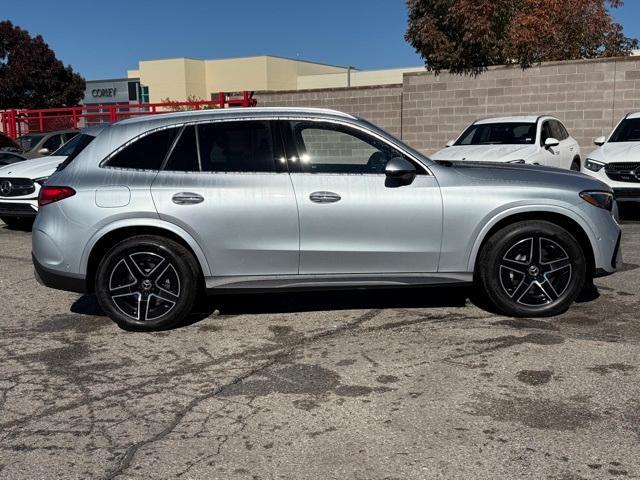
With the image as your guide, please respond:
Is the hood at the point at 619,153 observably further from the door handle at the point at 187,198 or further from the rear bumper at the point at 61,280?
the rear bumper at the point at 61,280

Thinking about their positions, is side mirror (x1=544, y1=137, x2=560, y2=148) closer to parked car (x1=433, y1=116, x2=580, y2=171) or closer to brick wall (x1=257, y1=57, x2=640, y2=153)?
parked car (x1=433, y1=116, x2=580, y2=171)

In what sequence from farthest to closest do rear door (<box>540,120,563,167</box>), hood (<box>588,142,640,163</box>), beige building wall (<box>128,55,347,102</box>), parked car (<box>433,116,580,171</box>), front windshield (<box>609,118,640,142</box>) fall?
1. beige building wall (<box>128,55,347,102</box>)
2. rear door (<box>540,120,563,167</box>)
3. front windshield (<box>609,118,640,142</box>)
4. parked car (<box>433,116,580,171</box>)
5. hood (<box>588,142,640,163</box>)

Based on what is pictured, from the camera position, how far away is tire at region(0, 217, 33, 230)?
446 inches

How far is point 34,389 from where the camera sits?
164 inches

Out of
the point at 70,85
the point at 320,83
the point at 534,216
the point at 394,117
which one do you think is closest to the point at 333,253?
the point at 534,216

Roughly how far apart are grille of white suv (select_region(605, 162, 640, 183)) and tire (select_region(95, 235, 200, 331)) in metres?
7.24

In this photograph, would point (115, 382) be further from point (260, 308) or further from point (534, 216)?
point (534, 216)

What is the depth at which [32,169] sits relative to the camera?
10.2 metres

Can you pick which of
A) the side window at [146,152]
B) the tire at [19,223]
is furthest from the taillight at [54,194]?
the tire at [19,223]

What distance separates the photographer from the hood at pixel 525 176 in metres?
5.29

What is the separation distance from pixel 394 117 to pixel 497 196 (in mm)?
12969

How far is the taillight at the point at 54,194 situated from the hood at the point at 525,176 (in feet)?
9.88

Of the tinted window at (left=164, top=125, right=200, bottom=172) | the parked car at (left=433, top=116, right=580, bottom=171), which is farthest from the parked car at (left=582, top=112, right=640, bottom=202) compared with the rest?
the tinted window at (left=164, top=125, right=200, bottom=172)

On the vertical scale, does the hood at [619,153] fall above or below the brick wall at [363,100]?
below
